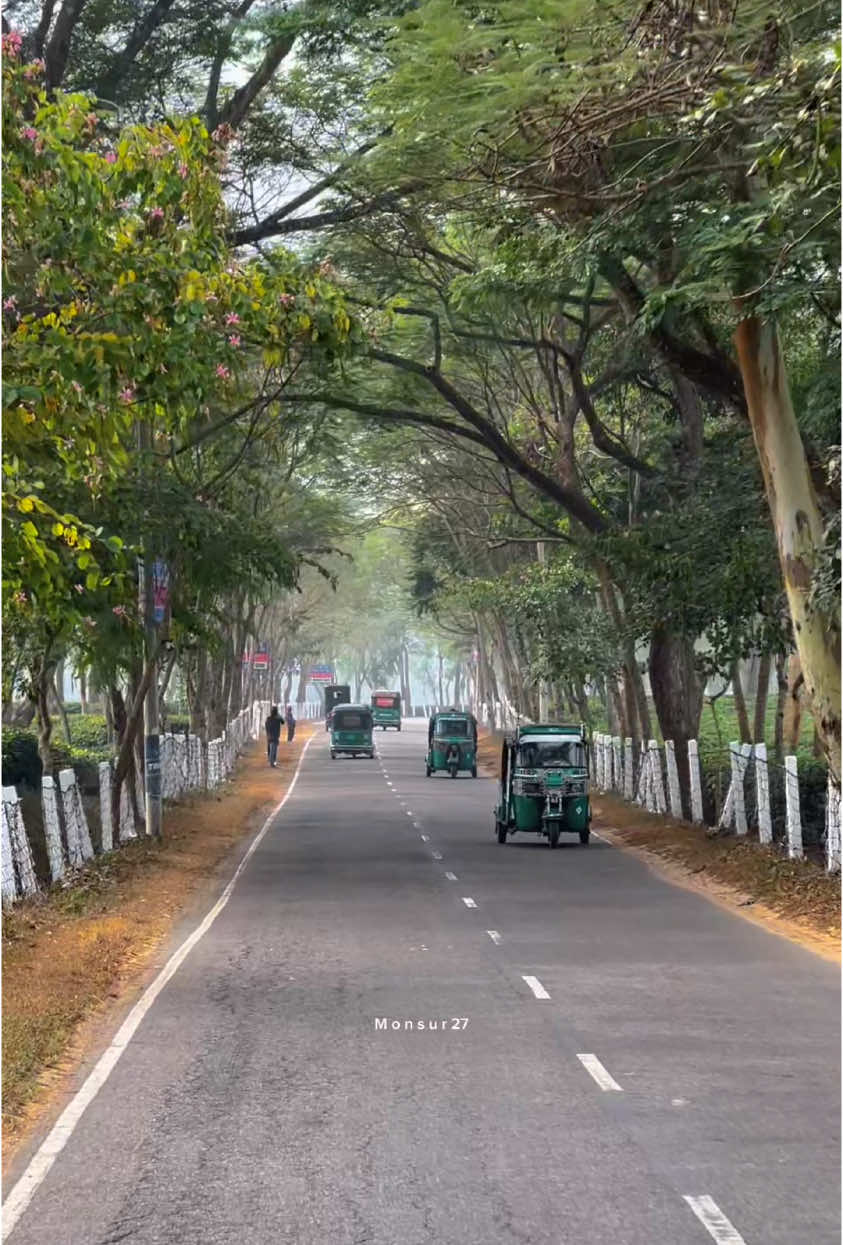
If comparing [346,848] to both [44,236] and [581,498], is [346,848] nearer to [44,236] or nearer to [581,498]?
[581,498]

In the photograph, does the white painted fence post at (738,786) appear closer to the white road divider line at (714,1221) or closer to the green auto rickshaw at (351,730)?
the white road divider line at (714,1221)

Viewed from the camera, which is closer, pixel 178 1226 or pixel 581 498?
pixel 178 1226

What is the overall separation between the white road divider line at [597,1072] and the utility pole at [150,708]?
632 inches

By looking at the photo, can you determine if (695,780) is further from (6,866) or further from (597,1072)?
(597,1072)

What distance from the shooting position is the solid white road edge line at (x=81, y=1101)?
→ 27.7ft

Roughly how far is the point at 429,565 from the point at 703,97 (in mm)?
51007

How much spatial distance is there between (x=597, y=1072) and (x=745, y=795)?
67.4 ft

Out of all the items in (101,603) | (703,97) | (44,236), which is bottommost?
(101,603)

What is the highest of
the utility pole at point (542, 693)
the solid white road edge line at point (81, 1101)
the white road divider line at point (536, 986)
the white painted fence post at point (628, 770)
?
the utility pole at point (542, 693)

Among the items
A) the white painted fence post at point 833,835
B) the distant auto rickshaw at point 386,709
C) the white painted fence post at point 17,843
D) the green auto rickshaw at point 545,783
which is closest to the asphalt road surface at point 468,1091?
the white painted fence post at point 833,835

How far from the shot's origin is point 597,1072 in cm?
1154

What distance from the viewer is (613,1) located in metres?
16.1

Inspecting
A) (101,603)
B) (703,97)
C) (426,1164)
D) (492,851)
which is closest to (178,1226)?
(426,1164)

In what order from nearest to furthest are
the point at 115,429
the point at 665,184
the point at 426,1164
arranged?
the point at 426,1164 → the point at 115,429 → the point at 665,184
